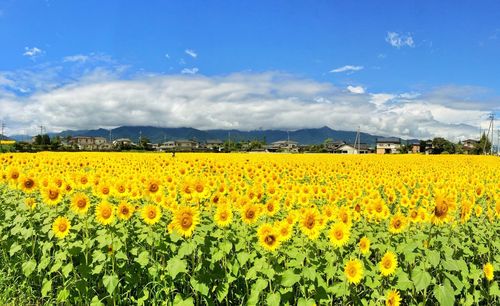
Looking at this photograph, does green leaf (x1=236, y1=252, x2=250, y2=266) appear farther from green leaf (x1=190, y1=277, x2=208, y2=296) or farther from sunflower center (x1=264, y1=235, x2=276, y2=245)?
green leaf (x1=190, y1=277, x2=208, y2=296)

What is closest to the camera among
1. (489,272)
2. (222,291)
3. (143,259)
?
(222,291)

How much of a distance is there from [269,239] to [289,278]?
18.1 inches

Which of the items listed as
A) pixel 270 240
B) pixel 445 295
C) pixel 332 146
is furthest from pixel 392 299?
pixel 332 146

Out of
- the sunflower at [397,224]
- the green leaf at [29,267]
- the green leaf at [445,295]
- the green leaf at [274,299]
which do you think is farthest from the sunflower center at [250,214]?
the green leaf at [29,267]

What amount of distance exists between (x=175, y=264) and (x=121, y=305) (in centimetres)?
147

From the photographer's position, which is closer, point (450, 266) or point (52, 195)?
point (450, 266)

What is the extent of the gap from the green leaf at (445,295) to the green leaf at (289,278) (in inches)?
58.1

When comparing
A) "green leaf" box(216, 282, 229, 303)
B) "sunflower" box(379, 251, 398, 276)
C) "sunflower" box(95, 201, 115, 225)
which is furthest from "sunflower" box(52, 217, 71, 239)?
"sunflower" box(379, 251, 398, 276)

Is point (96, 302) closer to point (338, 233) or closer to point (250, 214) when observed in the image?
point (250, 214)

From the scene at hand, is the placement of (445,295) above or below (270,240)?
below

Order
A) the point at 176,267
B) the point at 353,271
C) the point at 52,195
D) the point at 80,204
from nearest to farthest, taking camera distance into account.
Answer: the point at 353,271 → the point at 176,267 → the point at 80,204 → the point at 52,195

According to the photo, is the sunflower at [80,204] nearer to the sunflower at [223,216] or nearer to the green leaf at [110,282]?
the green leaf at [110,282]

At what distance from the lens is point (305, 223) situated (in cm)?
462

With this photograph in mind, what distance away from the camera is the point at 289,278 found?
4.28 meters
